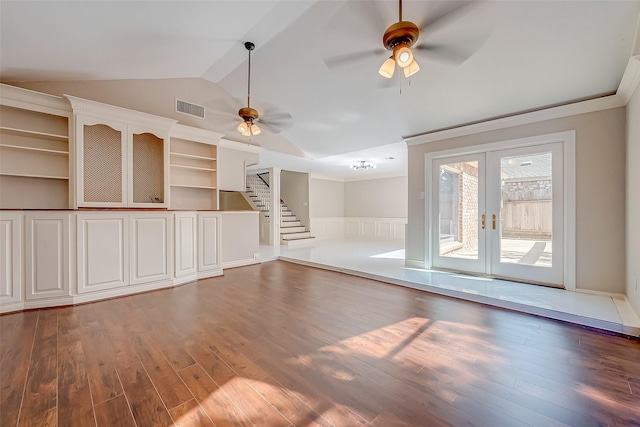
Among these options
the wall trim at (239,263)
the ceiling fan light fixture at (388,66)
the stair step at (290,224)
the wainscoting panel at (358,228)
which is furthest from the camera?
the wainscoting panel at (358,228)

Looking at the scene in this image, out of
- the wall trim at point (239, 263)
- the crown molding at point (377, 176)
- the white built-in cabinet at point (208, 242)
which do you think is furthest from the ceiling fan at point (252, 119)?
the crown molding at point (377, 176)

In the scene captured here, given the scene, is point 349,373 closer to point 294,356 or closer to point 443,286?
point 294,356

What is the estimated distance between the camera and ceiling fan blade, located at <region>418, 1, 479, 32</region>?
82.4 inches

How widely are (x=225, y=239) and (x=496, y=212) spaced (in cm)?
470

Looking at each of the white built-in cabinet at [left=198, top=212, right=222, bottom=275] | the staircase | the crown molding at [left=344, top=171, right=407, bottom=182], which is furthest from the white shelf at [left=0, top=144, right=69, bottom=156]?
the crown molding at [left=344, top=171, right=407, bottom=182]

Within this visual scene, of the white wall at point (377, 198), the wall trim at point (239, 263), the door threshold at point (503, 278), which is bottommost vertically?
the wall trim at point (239, 263)

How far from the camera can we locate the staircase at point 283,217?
26.9 feet

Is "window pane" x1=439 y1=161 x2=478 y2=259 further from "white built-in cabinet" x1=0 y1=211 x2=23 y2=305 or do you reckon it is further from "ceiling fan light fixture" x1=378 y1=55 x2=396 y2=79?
"white built-in cabinet" x1=0 y1=211 x2=23 y2=305

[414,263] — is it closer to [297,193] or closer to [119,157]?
[119,157]

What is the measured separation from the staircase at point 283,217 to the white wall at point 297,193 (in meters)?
0.25

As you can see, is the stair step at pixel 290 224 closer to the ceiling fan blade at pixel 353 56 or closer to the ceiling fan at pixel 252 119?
the ceiling fan at pixel 252 119

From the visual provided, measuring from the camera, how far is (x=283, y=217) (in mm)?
9016

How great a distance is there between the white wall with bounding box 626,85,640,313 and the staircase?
661cm

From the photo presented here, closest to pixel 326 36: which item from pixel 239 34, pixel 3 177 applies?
pixel 239 34
